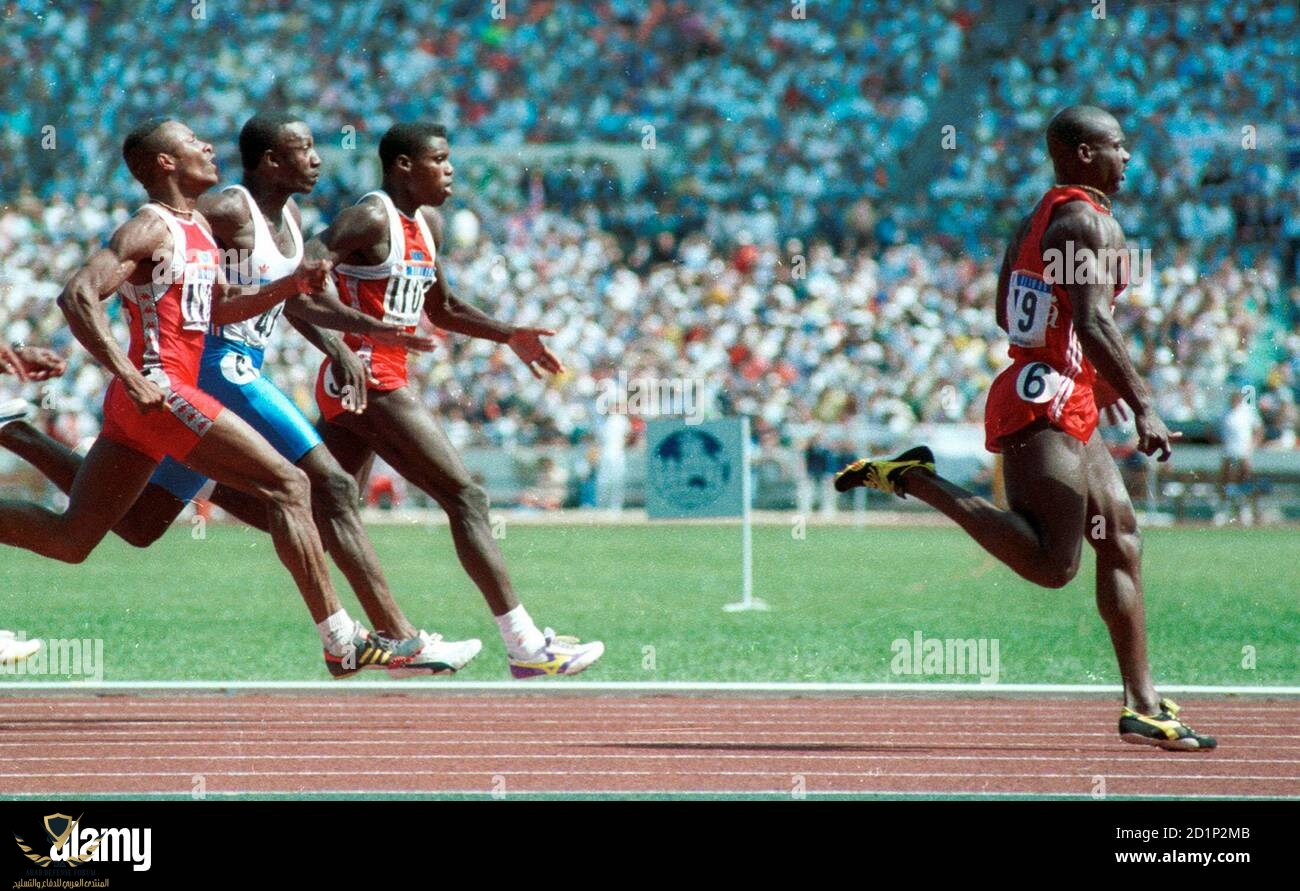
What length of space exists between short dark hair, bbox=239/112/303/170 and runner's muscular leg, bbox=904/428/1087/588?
10.3 ft

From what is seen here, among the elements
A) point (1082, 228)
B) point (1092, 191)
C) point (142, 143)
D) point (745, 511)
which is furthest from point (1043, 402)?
point (745, 511)

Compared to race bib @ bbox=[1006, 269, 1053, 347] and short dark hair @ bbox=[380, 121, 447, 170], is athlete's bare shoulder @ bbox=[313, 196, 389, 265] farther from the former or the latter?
race bib @ bbox=[1006, 269, 1053, 347]

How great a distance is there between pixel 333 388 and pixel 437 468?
21.2 inches

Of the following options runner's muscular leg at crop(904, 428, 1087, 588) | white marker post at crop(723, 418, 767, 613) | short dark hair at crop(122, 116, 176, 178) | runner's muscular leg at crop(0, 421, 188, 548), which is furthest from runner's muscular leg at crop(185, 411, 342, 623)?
white marker post at crop(723, 418, 767, 613)

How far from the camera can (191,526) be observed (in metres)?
21.4

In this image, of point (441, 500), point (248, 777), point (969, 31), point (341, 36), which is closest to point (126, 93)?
point (341, 36)

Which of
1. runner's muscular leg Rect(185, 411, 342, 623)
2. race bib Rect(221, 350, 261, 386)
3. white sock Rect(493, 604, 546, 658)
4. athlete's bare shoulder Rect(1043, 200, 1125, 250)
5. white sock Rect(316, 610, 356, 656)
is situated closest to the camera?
athlete's bare shoulder Rect(1043, 200, 1125, 250)

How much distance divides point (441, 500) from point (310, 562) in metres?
0.80

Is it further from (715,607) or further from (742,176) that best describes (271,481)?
(742,176)

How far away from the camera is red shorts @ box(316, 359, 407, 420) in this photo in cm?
750

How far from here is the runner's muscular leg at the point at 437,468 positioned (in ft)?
24.6
